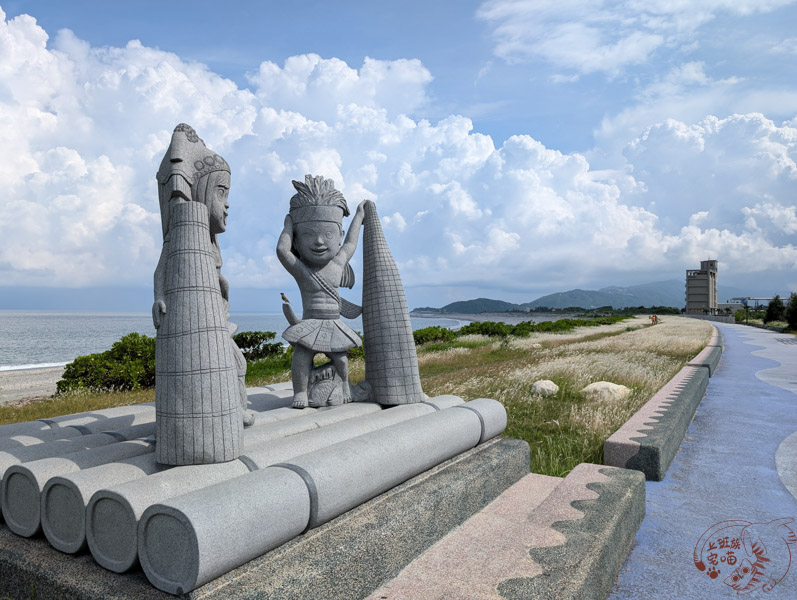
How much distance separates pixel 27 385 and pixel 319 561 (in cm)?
1517

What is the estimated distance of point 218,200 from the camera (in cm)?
383

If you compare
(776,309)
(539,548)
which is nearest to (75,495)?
(539,548)

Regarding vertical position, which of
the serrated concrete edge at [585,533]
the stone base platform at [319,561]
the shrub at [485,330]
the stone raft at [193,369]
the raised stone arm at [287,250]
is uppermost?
the raised stone arm at [287,250]

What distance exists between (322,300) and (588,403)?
4316 millimetres

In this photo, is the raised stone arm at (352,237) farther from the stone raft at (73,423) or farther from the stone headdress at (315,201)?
the stone raft at (73,423)

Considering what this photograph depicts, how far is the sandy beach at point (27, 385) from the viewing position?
454 inches

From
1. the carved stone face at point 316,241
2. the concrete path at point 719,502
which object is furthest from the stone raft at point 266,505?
the carved stone face at point 316,241

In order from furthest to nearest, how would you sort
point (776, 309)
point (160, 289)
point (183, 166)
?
point (776, 309) → point (183, 166) → point (160, 289)

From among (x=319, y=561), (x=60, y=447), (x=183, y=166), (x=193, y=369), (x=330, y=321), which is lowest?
(x=319, y=561)

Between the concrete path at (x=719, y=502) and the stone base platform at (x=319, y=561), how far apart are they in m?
1.12

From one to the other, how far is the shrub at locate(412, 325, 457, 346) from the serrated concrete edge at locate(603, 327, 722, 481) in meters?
14.5

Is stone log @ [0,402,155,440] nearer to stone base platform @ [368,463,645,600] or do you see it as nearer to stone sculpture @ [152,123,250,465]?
stone sculpture @ [152,123,250,465]

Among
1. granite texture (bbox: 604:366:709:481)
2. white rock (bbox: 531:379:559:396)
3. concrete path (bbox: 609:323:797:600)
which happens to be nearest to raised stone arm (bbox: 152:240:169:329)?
concrete path (bbox: 609:323:797:600)

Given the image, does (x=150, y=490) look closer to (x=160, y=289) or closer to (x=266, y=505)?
(x=266, y=505)
